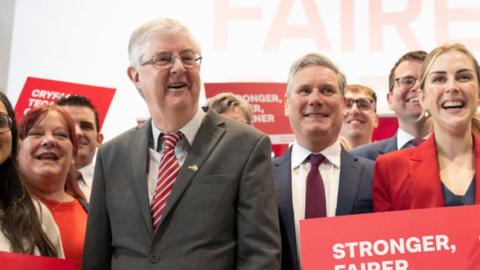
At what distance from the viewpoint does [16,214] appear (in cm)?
244

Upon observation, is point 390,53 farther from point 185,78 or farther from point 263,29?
point 185,78

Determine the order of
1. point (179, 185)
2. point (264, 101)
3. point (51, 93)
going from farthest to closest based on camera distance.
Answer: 1. point (264, 101)
2. point (51, 93)
3. point (179, 185)

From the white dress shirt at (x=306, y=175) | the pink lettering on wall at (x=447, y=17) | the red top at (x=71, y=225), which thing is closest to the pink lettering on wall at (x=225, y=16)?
the pink lettering on wall at (x=447, y=17)

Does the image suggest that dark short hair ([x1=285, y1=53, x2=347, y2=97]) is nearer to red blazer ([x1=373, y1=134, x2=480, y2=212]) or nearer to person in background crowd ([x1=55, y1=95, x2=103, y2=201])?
red blazer ([x1=373, y1=134, x2=480, y2=212])

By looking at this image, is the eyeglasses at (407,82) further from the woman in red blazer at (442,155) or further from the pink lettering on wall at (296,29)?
the pink lettering on wall at (296,29)

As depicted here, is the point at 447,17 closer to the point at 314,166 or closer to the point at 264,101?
the point at 264,101

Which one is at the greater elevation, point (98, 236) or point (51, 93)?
point (51, 93)

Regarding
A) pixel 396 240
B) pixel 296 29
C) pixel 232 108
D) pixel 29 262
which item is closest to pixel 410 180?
pixel 396 240

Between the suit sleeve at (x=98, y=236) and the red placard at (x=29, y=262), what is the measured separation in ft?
0.55

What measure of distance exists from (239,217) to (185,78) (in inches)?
22.4

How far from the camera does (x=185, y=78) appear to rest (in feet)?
8.07

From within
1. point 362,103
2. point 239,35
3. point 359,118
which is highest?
point 239,35

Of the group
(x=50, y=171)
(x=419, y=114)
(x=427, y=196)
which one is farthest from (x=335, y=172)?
(x=50, y=171)

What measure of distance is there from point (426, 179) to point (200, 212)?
36.1 inches
